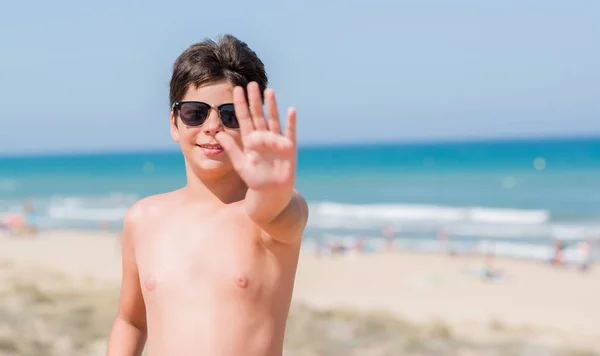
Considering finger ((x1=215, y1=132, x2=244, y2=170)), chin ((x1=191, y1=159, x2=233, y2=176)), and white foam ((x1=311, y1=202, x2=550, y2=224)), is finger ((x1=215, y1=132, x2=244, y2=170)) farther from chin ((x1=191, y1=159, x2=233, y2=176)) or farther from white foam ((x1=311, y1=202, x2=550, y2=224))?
white foam ((x1=311, y1=202, x2=550, y2=224))

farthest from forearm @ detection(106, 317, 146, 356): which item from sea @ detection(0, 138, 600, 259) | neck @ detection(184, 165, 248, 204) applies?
sea @ detection(0, 138, 600, 259)

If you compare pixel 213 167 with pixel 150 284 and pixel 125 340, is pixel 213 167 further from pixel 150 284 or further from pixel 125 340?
pixel 125 340

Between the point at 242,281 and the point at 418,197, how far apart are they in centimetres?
3422

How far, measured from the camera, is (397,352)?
6.90 metres

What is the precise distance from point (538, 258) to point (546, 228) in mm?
6297

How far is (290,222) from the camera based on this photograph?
2043 mm

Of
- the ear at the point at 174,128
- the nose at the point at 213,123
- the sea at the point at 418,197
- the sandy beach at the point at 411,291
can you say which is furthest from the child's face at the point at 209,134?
the sea at the point at 418,197

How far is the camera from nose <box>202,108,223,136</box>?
7.31ft

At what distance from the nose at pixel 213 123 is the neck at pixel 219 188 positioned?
17 cm

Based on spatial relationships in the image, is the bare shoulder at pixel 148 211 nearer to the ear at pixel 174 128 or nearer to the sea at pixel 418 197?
the ear at pixel 174 128

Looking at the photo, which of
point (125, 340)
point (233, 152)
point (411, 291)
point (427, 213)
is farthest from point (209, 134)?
point (427, 213)

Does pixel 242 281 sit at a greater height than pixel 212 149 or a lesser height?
lesser

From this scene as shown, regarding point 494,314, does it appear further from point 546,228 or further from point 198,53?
point 546,228

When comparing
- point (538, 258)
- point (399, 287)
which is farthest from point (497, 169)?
point (399, 287)
